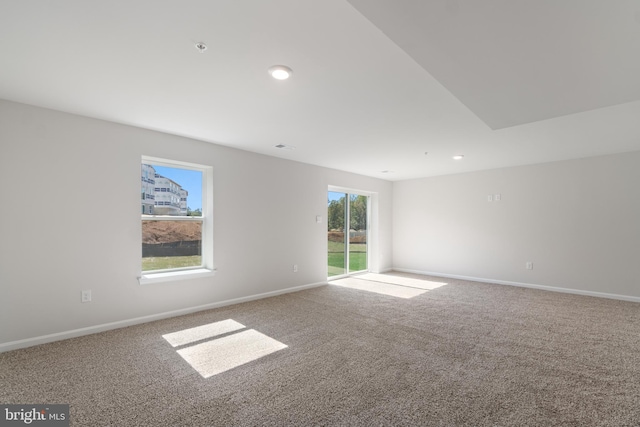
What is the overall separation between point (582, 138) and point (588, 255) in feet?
7.53

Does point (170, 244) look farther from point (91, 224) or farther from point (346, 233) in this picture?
point (346, 233)

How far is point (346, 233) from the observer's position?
6523mm

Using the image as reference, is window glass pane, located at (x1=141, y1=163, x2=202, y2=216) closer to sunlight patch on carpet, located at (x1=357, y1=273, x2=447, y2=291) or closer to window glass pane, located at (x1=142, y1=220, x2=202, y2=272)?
window glass pane, located at (x1=142, y1=220, x2=202, y2=272)

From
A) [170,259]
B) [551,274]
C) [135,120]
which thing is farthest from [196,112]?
[551,274]

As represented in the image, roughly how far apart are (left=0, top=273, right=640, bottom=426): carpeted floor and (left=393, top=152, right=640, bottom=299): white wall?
1157mm

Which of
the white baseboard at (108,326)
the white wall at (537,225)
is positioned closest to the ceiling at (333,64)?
the white wall at (537,225)

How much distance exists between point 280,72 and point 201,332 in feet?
9.21

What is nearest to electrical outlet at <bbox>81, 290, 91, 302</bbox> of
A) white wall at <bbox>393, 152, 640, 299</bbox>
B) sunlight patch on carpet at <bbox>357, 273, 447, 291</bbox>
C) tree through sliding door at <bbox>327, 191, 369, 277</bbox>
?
tree through sliding door at <bbox>327, 191, 369, 277</bbox>

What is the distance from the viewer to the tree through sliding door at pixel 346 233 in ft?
20.6

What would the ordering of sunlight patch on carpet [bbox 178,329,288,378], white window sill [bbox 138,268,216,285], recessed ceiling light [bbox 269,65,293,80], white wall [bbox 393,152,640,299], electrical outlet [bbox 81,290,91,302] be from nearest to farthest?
recessed ceiling light [bbox 269,65,293,80]
sunlight patch on carpet [bbox 178,329,288,378]
electrical outlet [bbox 81,290,91,302]
white window sill [bbox 138,268,216,285]
white wall [bbox 393,152,640,299]

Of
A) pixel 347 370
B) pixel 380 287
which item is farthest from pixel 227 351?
pixel 380 287

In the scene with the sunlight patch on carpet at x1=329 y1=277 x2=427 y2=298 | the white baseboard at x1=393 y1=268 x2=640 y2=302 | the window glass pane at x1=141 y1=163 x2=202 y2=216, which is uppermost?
the window glass pane at x1=141 y1=163 x2=202 y2=216

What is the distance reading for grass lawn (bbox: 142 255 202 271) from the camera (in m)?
3.72

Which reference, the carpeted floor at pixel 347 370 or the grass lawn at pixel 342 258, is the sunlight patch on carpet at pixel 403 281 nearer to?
the grass lawn at pixel 342 258
